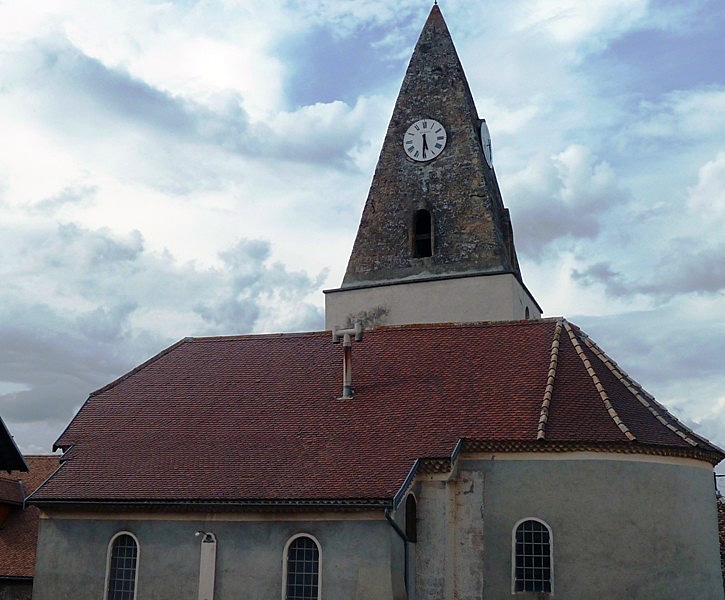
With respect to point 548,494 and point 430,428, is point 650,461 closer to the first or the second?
point 548,494

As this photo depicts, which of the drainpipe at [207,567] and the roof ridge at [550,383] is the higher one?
the roof ridge at [550,383]

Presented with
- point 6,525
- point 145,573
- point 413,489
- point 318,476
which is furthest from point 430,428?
point 6,525

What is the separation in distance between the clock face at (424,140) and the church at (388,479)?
12.6 metres

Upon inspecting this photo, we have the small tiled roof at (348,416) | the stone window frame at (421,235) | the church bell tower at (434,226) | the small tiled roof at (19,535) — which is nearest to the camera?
the small tiled roof at (348,416)

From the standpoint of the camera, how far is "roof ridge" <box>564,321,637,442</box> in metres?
23.7

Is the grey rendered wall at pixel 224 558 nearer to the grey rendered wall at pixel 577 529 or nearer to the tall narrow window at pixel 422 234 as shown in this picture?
the grey rendered wall at pixel 577 529

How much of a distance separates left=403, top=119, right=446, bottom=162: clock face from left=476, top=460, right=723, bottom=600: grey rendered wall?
18972 mm

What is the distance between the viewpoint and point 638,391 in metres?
26.3

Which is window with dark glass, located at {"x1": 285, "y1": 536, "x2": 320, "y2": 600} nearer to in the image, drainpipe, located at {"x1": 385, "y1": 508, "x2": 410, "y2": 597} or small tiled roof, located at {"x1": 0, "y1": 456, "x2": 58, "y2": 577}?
drainpipe, located at {"x1": 385, "y1": 508, "x2": 410, "y2": 597}

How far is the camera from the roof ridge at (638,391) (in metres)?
24.9

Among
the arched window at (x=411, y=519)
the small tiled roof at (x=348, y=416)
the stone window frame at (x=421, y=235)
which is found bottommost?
the arched window at (x=411, y=519)

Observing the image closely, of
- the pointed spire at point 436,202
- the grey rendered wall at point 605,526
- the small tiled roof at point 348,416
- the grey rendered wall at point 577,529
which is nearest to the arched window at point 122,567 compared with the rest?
the small tiled roof at point 348,416

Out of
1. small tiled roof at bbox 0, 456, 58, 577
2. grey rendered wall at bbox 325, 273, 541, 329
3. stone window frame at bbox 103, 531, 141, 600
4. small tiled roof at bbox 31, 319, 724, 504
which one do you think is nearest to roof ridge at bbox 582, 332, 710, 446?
small tiled roof at bbox 31, 319, 724, 504

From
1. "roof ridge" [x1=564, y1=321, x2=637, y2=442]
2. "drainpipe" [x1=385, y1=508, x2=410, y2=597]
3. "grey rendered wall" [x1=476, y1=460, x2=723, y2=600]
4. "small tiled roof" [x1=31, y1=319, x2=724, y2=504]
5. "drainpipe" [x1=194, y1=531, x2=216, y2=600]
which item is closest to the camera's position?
"drainpipe" [x1=385, y1=508, x2=410, y2=597]
